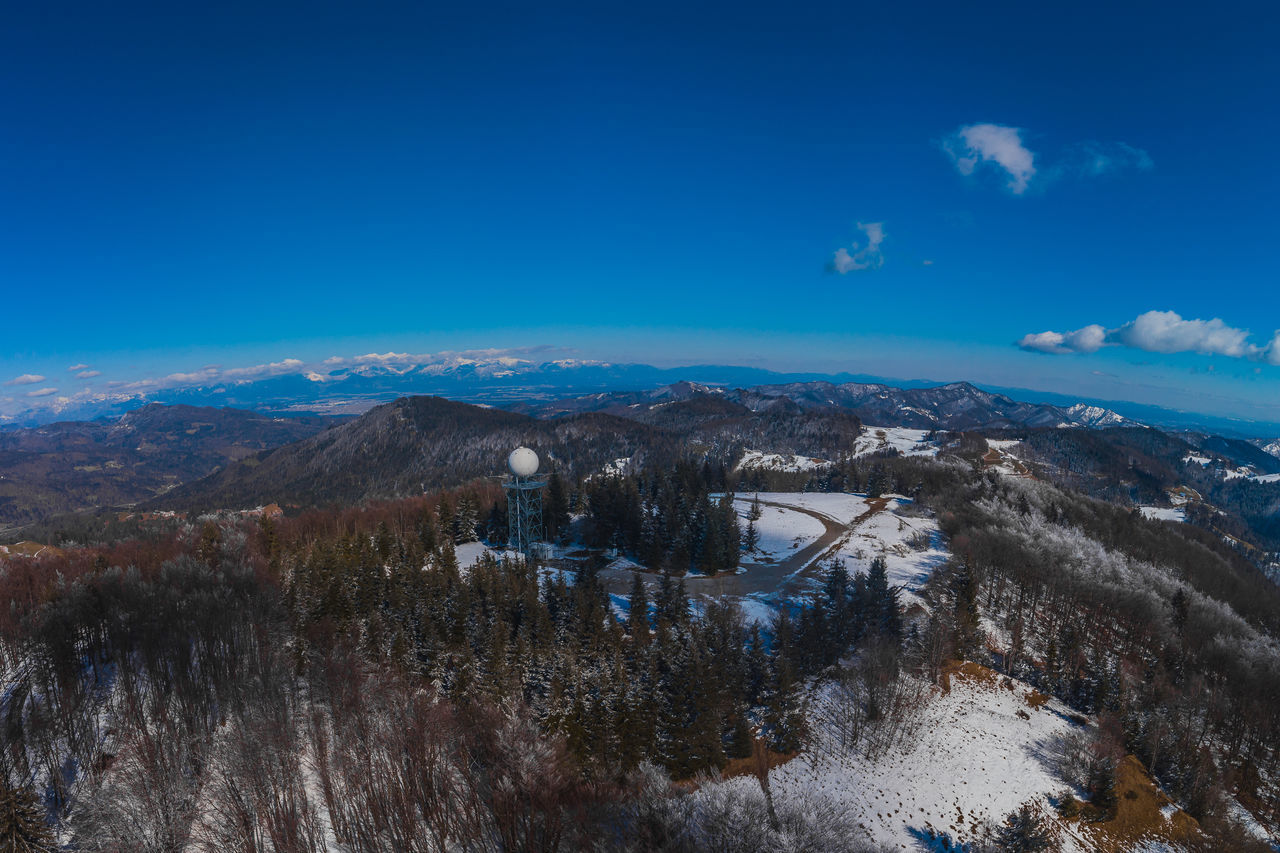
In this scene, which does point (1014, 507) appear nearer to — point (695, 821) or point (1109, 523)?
point (1109, 523)

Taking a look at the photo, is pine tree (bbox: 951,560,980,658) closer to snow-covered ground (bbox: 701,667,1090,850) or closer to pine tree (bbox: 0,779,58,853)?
snow-covered ground (bbox: 701,667,1090,850)

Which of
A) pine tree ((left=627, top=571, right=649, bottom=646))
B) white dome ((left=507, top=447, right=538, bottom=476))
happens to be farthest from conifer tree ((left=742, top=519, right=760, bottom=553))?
white dome ((left=507, top=447, right=538, bottom=476))

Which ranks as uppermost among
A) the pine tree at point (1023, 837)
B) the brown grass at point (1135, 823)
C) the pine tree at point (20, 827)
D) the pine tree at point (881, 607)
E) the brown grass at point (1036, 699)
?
the pine tree at point (20, 827)

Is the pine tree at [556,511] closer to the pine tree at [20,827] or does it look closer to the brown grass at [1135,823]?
the pine tree at [20,827]

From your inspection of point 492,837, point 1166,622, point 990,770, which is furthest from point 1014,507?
point 492,837

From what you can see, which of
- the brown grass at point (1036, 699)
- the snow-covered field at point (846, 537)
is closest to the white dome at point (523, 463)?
the snow-covered field at point (846, 537)
